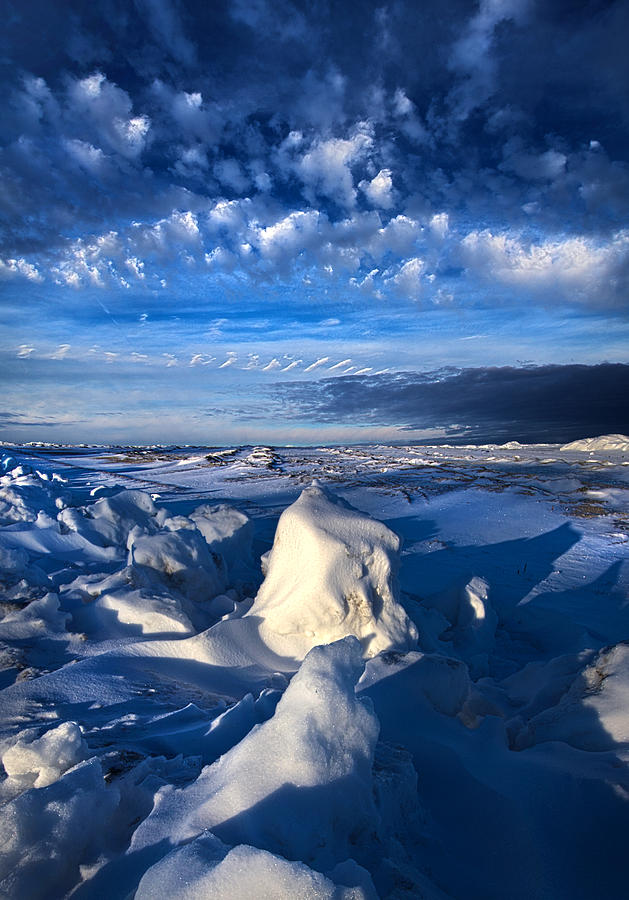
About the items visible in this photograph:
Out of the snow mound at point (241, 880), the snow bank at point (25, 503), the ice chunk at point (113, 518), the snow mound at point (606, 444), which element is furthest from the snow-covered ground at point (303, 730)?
the snow mound at point (606, 444)

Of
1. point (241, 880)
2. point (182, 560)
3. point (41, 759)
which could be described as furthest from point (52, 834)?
point (182, 560)

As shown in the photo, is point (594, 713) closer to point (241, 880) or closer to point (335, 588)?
point (335, 588)

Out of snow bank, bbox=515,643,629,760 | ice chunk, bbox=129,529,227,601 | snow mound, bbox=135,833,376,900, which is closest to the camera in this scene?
snow mound, bbox=135,833,376,900

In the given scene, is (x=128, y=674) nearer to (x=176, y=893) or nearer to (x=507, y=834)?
(x=176, y=893)

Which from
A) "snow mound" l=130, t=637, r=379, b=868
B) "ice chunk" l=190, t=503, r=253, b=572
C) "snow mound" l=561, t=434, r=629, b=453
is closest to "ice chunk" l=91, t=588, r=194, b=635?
"ice chunk" l=190, t=503, r=253, b=572

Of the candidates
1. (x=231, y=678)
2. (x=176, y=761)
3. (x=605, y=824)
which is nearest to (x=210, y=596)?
(x=231, y=678)

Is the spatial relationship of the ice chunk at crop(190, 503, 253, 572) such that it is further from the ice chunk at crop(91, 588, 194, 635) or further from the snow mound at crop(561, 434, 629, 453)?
the snow mound at crop(561, 434, 629, 453)

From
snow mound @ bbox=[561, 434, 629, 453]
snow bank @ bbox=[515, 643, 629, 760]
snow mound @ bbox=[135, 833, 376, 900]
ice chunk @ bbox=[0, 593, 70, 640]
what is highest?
snow mound @ bbox=[135, 833, 376, 900]

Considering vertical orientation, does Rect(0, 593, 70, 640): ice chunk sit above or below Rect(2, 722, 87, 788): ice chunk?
below
